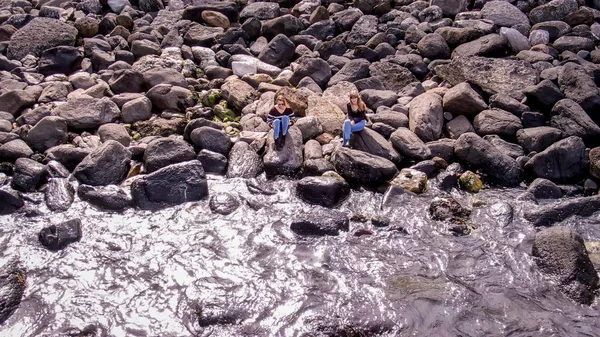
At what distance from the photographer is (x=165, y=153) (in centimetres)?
1059

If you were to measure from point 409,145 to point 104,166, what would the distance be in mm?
6543

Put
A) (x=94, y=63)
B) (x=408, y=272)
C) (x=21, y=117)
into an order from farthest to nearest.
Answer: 1. (x=94, y=63)
2. (x=21, y=117)
3. (x=408, y=272)

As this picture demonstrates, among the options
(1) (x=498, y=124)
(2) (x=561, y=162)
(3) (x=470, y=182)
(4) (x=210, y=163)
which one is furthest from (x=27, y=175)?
(2) (x=561, y=162)

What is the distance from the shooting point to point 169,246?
8.65 metres

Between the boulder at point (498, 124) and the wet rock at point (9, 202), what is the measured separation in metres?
10.0

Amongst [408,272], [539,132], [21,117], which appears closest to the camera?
[408,272]

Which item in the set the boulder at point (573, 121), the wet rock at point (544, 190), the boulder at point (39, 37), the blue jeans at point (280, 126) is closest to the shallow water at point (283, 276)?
the wet rock at point (544, 190)

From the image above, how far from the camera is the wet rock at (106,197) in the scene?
31.4ft

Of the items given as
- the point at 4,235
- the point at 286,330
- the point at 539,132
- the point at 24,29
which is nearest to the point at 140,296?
the point at 286,330

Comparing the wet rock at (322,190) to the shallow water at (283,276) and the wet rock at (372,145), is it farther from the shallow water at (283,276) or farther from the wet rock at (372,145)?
the wet rock at (372,145)

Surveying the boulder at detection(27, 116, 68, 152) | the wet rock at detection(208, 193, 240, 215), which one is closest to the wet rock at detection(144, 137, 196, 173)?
the wet rock at detection(208, 193, 240, 215)

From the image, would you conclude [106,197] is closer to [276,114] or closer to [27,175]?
[27,175]

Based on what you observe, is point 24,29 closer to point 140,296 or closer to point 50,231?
point 50,231

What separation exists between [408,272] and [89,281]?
201 inches
